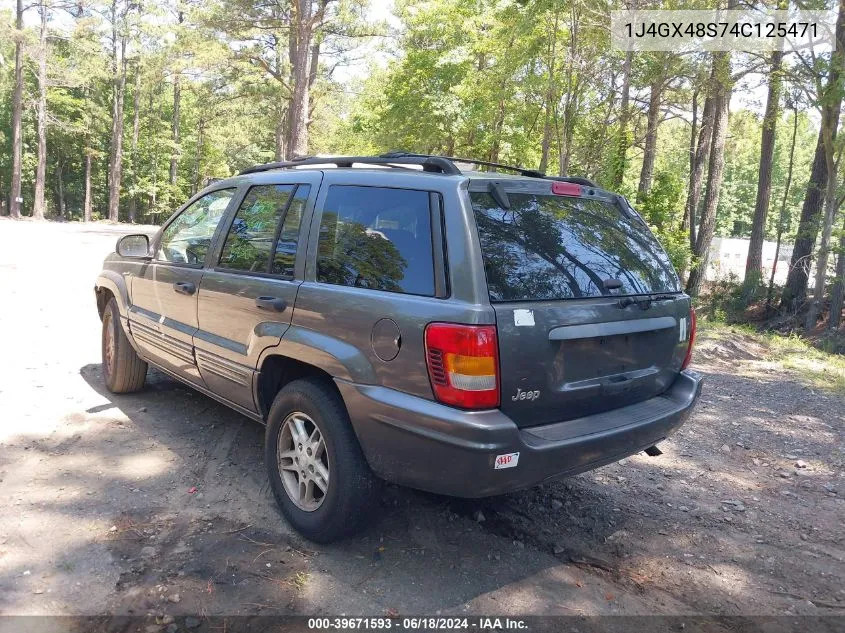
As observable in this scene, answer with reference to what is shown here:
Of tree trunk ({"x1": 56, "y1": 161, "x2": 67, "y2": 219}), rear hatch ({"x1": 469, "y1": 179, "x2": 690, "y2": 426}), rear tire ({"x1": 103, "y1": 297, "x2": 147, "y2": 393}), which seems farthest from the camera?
tree trunk ({"x1": 56, "y1": 161, "x2": 67, "y2": 219})

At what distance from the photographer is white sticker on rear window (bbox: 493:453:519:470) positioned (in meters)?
2.63

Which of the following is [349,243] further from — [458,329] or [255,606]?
[255,606]

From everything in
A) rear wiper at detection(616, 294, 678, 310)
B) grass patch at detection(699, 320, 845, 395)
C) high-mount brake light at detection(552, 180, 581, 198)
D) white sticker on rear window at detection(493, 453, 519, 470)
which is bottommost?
grass patch at detection(699, 320, 845, 395)

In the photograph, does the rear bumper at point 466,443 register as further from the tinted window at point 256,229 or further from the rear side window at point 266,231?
the tinted window at point 256,229

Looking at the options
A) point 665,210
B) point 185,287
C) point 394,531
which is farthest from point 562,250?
point 665,210

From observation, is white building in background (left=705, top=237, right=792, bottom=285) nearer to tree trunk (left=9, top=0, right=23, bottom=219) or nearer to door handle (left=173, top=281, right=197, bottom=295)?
door handle (left=173, top=281, right=197, bottom=295)

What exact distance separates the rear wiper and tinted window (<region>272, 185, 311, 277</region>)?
178cm

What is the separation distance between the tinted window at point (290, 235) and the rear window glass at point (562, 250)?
3.74 ft

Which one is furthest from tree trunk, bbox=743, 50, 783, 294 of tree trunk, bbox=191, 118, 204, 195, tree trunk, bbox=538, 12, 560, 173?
tree trunk, bbox=191, 118, 204, 195

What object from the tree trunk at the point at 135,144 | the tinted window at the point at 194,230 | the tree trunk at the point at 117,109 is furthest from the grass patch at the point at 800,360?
the tree trunk at the point at 135,144

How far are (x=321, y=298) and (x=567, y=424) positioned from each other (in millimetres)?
1359

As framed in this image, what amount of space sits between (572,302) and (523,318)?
1.20 ft

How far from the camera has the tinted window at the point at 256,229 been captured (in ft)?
12.2

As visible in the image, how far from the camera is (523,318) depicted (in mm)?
2730
